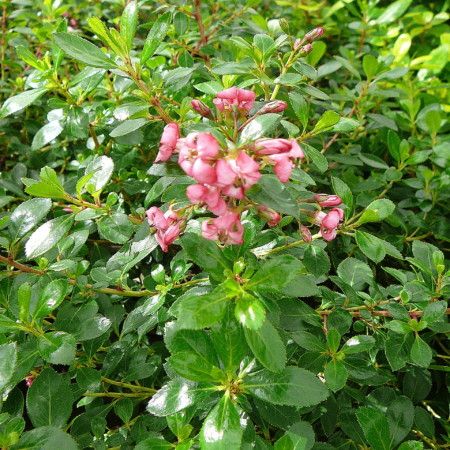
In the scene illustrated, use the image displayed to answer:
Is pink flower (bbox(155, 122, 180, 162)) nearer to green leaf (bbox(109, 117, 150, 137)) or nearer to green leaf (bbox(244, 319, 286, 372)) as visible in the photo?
green leaf (bbox(109, 117, 150, 137))

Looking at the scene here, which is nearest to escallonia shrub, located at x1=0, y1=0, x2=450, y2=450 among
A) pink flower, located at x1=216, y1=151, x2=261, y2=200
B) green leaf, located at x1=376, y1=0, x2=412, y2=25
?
pink flower, located at x1=216, y1=151, x2=261, y2=200

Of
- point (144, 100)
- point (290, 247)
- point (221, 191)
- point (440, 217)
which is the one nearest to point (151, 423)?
point (290, 247)

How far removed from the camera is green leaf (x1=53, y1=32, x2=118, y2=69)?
0.86 metres

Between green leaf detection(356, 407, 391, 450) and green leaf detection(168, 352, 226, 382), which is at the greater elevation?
green leaf detection(168, 352, 226, 382)

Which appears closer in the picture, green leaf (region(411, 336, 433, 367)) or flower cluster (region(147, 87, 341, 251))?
flower cluster (region(147, 87, 341, 251))

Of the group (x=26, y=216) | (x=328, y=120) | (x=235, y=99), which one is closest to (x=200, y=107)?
(x=235, y=99)

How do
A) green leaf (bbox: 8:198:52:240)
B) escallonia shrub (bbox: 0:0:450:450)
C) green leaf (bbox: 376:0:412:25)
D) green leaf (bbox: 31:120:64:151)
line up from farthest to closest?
green leaf (bbox: 376:0:412:25), green leaf (bbox: 31:120:64:151), green leaf (bbox: 8:198:52:240), escallonia shrub (bbox: 0:0:450:450)

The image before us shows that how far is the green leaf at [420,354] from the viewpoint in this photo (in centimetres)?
93

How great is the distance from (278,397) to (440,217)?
3.29 feet

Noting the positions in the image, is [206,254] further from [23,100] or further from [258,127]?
[23,100]

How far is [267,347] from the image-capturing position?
658 millimetres

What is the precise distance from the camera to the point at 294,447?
0.76m

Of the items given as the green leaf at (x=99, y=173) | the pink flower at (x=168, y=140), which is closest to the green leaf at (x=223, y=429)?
the pink flower at (x=168, y=140)

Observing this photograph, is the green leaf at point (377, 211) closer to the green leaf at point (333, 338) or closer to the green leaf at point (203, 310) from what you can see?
the green leaf at point (333, 338)
